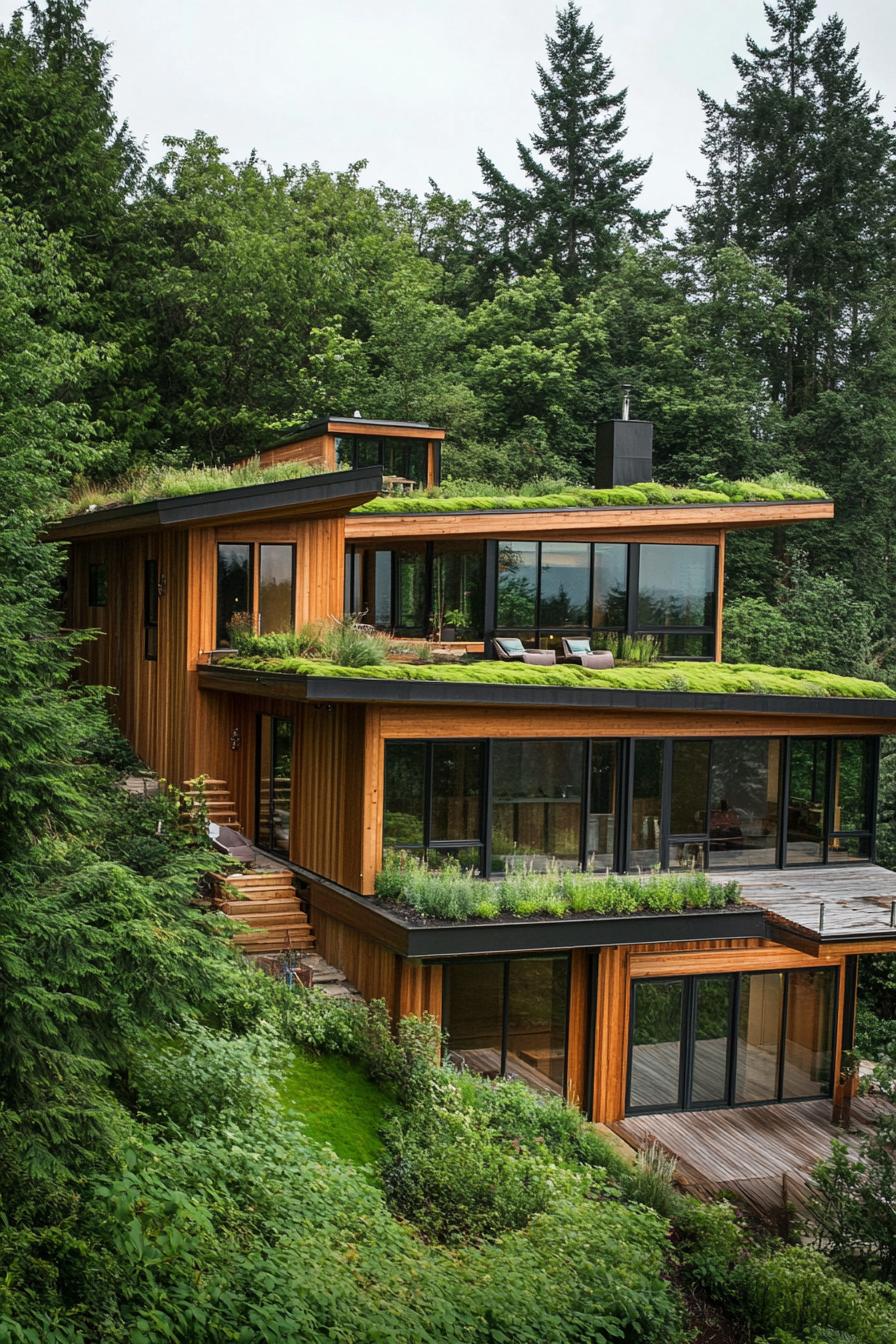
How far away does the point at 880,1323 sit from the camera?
9.45m

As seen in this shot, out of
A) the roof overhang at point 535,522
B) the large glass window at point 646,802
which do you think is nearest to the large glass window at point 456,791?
the large glass window at point 646,802

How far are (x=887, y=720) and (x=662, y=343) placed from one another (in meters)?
21.8

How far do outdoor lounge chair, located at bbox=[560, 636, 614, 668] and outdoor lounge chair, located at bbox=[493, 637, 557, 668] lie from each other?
1.11ft

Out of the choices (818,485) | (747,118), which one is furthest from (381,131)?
(818,485)

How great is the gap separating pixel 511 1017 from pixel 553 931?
1542 mm

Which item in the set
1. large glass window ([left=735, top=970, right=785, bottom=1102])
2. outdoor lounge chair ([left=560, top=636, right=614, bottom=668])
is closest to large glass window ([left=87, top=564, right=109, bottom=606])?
outdoor lounge chair ([left=560, top=636, right=614, bottom=668])

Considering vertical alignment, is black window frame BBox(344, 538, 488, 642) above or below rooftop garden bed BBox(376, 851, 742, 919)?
above

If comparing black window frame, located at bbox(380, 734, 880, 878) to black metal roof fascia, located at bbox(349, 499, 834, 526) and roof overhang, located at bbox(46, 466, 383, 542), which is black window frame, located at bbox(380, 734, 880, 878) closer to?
roof overhang, located at bbox(46, 466, 383, 542)

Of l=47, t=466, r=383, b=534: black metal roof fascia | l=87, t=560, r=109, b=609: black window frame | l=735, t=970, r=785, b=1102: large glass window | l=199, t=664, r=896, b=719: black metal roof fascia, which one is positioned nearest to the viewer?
l=199, t=664, r=896, b=719: black metal roof fascia

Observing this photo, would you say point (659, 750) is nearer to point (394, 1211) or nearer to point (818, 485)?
point (394, 1211)

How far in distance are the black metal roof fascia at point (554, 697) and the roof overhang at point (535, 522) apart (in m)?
4.26

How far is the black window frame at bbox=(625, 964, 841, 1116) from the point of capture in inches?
600

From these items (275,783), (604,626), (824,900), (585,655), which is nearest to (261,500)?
(275,783)

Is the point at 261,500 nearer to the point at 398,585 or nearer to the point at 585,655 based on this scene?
the point at 398,585
